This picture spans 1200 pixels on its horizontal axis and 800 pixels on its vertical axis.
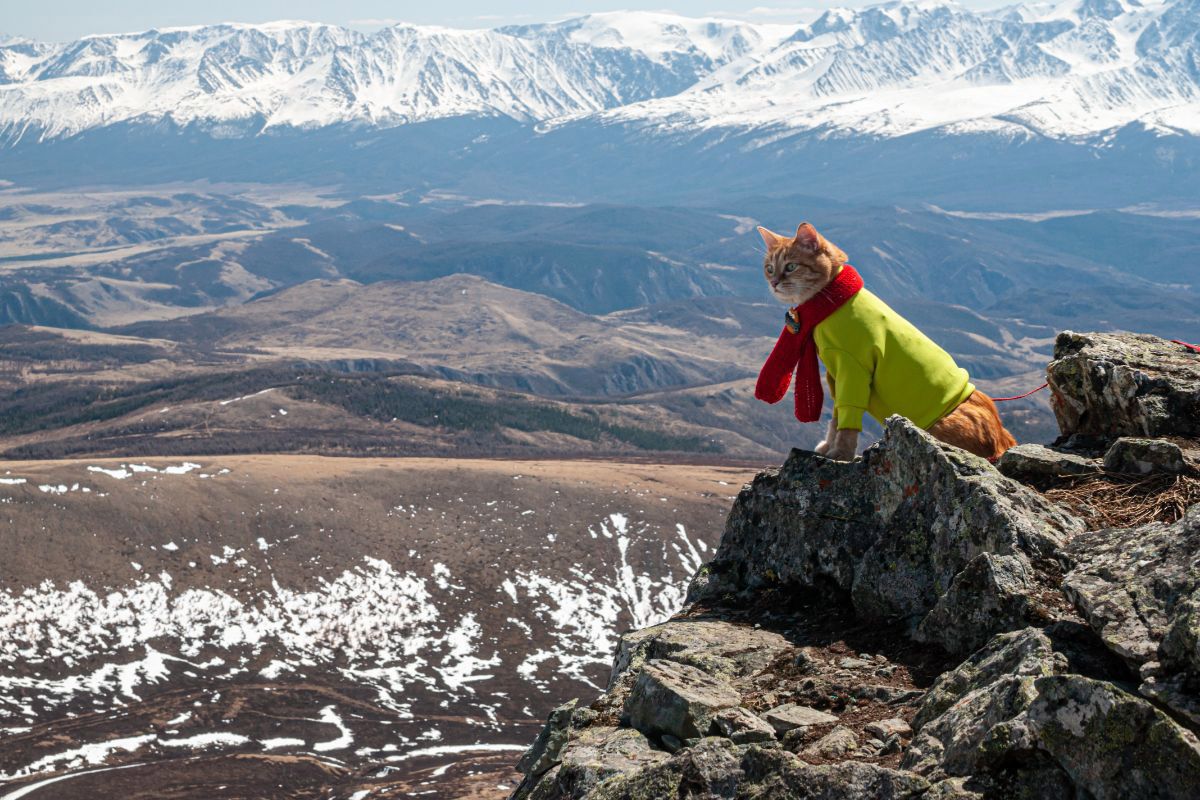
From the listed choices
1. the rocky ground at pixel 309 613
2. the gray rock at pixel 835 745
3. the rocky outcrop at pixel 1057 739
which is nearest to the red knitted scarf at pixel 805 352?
the gray rock at pixel 835 745

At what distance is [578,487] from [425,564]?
30890mm

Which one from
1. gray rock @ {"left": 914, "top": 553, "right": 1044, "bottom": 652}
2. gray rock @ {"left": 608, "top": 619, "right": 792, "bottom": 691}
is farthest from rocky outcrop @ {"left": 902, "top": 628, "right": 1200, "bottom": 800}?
gray rock @ {"left": 608, "top": 619, "right": 792, "bottom": 691}

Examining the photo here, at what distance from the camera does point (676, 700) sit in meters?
13.7

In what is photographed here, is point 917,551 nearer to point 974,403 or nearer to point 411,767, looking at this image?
point 974,403

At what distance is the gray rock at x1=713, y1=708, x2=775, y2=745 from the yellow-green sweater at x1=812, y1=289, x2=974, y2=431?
5255 millimetres

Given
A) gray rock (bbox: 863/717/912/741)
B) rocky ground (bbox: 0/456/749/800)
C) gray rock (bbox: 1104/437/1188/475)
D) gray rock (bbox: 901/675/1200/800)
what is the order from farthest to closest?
rocky ground (bbox: 0/456/749/800) → gray rock (bbox: 1104/437/1188/475) → gray rock (bbox: 863/717/912/741) → gray rock (bbox: 901/675/1200/800)

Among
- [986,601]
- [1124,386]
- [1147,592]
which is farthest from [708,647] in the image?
[1124,386]

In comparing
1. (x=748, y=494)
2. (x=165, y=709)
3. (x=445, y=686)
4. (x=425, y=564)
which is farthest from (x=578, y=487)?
(x=748, y=494)

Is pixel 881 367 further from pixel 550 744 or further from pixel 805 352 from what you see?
pixel 550 744

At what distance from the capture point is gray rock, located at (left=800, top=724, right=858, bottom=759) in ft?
40.1

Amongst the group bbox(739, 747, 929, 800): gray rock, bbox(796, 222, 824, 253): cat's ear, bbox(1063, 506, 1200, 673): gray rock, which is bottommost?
bbox(739, 747, 929, 800): gray rock

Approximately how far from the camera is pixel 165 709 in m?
109

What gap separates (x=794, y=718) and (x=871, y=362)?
592 centimetres

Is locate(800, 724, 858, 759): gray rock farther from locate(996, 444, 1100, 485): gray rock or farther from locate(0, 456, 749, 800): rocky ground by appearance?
locate(0, 456, 749, 800): rocky ground
